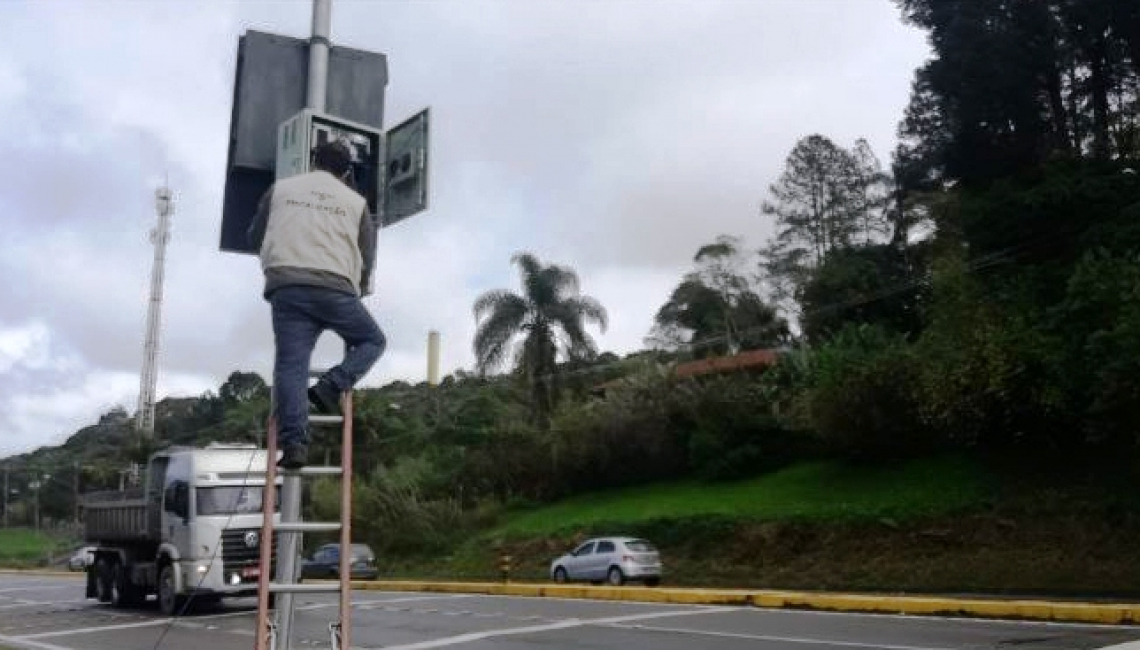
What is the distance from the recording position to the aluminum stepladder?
477cm

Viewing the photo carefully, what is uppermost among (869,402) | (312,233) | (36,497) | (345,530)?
(36,497)

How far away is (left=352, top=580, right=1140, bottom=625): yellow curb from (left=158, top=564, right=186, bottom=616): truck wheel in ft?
25.0

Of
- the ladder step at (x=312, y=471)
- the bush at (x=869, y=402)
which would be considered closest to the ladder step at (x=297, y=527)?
the ladder step at (x=312, y=471)

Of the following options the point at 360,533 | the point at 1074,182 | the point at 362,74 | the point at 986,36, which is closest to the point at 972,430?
the point at 1074,182

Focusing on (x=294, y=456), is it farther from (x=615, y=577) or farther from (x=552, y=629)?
(x=615, y=577)

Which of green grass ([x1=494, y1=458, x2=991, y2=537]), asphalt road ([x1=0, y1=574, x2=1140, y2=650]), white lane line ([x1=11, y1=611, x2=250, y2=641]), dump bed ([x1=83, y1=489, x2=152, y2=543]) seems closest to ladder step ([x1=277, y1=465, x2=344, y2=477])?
asphalt road ([x1=0, y1=574, x2=1140, y2=650])

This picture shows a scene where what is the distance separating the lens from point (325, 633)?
49.7 ft

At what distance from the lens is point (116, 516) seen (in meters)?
25.7

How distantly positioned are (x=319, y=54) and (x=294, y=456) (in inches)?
82.2

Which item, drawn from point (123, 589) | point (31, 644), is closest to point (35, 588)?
point (123, 589)

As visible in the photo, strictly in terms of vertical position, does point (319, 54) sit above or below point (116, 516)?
above

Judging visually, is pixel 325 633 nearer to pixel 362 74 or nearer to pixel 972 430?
pixel 362 74

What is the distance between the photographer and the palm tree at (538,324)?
47.5 metres

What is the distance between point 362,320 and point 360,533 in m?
42.7
